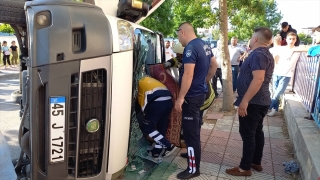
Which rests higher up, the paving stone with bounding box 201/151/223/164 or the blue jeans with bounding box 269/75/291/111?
the blue jeans with bounding box 269/75/291/111

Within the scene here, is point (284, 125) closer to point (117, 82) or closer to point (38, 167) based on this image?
point (117, 82)

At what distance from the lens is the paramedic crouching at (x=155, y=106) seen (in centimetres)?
304

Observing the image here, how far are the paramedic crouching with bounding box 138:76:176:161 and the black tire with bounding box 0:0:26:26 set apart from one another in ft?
4.45

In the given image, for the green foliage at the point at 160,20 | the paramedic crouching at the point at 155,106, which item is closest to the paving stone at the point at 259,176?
the paramedic crouching at the point at 155,106

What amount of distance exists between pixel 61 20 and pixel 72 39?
0.47ft

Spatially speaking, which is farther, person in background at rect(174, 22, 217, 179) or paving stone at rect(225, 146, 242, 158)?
paving stone at rect(225, 146, 242, 158)

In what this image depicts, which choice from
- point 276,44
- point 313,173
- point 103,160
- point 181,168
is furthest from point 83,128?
point 276,44

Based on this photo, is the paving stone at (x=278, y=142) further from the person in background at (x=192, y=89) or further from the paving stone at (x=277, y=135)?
the person in background at (x=192, y=89)

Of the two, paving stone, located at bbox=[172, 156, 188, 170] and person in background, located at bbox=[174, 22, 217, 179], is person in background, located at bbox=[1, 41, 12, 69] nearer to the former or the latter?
paving stone, located at bbox=[172, 156, 188, 170]

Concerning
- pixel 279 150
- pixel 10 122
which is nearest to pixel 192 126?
pixel 279 150

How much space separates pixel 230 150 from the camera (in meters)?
4.04

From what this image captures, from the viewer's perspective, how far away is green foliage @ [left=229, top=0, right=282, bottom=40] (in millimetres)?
6508

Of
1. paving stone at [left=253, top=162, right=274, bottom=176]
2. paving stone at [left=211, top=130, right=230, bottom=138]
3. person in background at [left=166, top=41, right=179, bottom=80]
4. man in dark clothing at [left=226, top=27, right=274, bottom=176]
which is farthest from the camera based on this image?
paving stone at [left=211, top=130, right=230, bottom=138]

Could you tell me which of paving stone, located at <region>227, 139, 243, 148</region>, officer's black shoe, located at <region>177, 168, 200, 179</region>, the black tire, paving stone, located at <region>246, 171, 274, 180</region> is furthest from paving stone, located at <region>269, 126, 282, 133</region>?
the black tire
